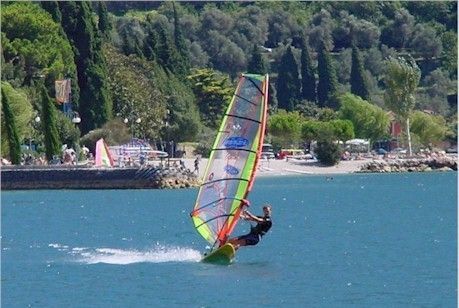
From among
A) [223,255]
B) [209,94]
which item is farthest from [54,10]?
[223,255]

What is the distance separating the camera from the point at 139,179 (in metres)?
77.2

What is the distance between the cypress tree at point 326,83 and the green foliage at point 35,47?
46118 mm

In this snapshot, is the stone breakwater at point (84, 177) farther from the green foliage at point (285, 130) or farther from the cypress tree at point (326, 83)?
the cypress tree at point (326, 83)

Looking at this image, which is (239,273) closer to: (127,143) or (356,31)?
(127,143)

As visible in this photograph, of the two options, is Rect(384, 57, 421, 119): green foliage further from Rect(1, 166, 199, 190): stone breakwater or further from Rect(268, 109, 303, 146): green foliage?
Rect(1, 166, 199, 190): stone breakwater

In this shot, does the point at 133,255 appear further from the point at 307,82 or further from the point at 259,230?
the point at 307,82

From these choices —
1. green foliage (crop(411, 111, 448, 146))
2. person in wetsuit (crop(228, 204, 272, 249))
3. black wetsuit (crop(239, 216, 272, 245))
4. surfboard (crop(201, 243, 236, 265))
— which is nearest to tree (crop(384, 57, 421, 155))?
green foliage (crop(411, 111, 448, 146))

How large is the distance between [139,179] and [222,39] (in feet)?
327

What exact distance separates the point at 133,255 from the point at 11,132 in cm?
4424

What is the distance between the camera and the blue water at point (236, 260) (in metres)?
30.5

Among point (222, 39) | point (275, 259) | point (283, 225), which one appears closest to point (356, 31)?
point (222, 39)

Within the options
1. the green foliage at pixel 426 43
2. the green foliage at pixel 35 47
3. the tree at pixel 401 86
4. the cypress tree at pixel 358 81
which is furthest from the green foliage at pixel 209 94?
the green foliage at pixel 426 43

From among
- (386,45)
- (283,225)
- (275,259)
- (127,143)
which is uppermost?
(275,259)

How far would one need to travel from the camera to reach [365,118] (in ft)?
412
